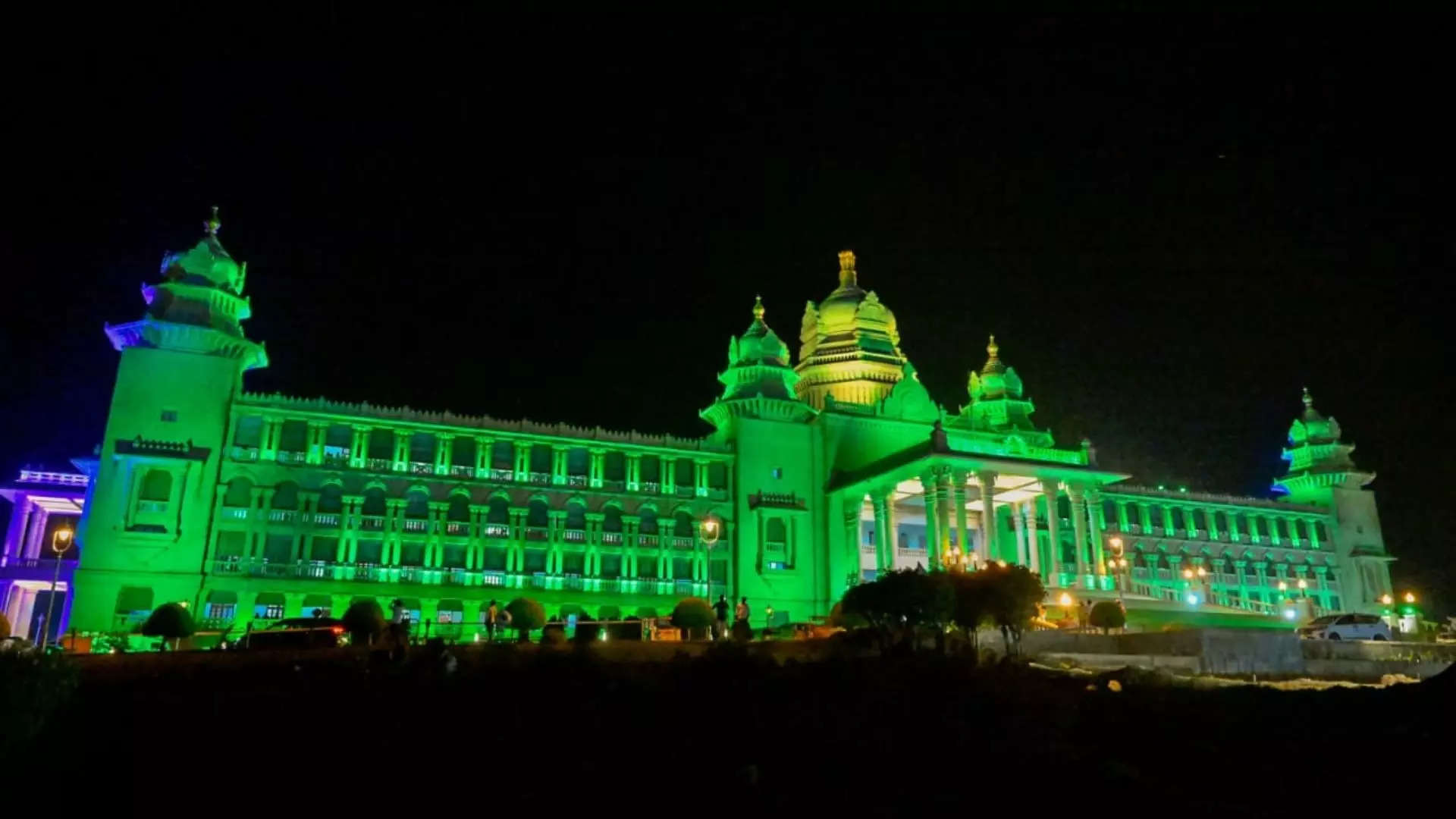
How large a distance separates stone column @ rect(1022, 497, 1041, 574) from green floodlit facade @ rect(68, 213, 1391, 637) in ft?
0.39

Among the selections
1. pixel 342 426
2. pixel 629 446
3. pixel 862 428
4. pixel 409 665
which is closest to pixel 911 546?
pixel 862 428

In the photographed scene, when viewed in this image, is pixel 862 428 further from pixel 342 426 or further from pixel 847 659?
pixel 847 659

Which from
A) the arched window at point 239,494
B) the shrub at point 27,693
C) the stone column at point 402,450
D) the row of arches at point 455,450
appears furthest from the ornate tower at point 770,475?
the shrub at point 27,693

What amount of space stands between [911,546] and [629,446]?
60.9 ft

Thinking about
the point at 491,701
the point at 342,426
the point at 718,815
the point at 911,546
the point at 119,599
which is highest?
the point at 342,426

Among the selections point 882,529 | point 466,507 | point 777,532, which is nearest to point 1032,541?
point 882,529

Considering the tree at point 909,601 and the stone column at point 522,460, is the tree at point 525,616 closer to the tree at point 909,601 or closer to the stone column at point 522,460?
the tree at point 909,601

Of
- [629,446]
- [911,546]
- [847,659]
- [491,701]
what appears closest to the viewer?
[491,701]

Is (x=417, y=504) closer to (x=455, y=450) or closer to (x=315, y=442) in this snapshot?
(x=455, y=450)

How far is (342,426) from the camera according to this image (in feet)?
177

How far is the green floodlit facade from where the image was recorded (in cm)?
4797

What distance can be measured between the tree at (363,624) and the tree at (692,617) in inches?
391

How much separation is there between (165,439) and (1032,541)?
4319 cm

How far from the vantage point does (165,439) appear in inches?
1905
